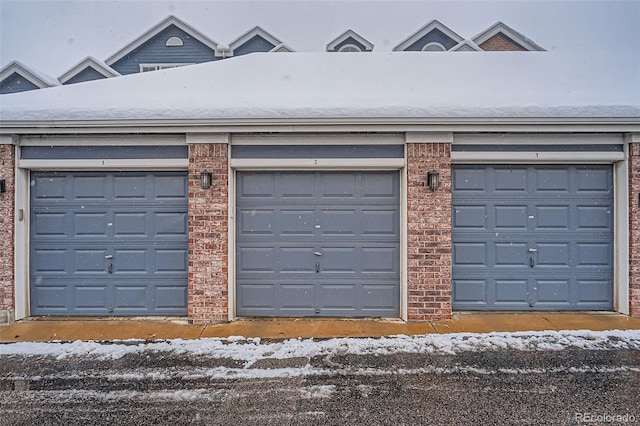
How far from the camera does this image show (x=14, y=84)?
12.9 meters

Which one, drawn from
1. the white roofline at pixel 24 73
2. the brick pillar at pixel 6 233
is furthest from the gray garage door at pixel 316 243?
the white roofline at pixel 24 73

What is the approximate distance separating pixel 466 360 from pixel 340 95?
4200 millimetres

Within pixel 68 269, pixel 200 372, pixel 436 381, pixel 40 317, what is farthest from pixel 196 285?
pixel 436 381

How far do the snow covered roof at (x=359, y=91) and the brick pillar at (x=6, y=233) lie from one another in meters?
0.59

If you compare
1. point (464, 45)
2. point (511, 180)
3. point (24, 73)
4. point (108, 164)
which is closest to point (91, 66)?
point (24, 73)

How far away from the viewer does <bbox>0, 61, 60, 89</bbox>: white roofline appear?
12.6m

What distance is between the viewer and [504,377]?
3.73 m

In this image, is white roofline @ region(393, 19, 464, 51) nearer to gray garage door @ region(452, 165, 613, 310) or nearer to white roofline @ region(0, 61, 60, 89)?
gray garage door @ region(452, 165, 613, 310)

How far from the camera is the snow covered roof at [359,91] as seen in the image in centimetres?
521

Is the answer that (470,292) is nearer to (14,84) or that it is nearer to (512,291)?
(512,291)

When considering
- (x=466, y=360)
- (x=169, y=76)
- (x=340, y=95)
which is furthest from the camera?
(x=169, y=76)

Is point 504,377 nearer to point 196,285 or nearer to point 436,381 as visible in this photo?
point 436,381

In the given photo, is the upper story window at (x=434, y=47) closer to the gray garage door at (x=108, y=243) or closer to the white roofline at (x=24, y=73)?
the gray garage door at (x=108, y=243)

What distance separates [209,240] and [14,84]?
13033mm
